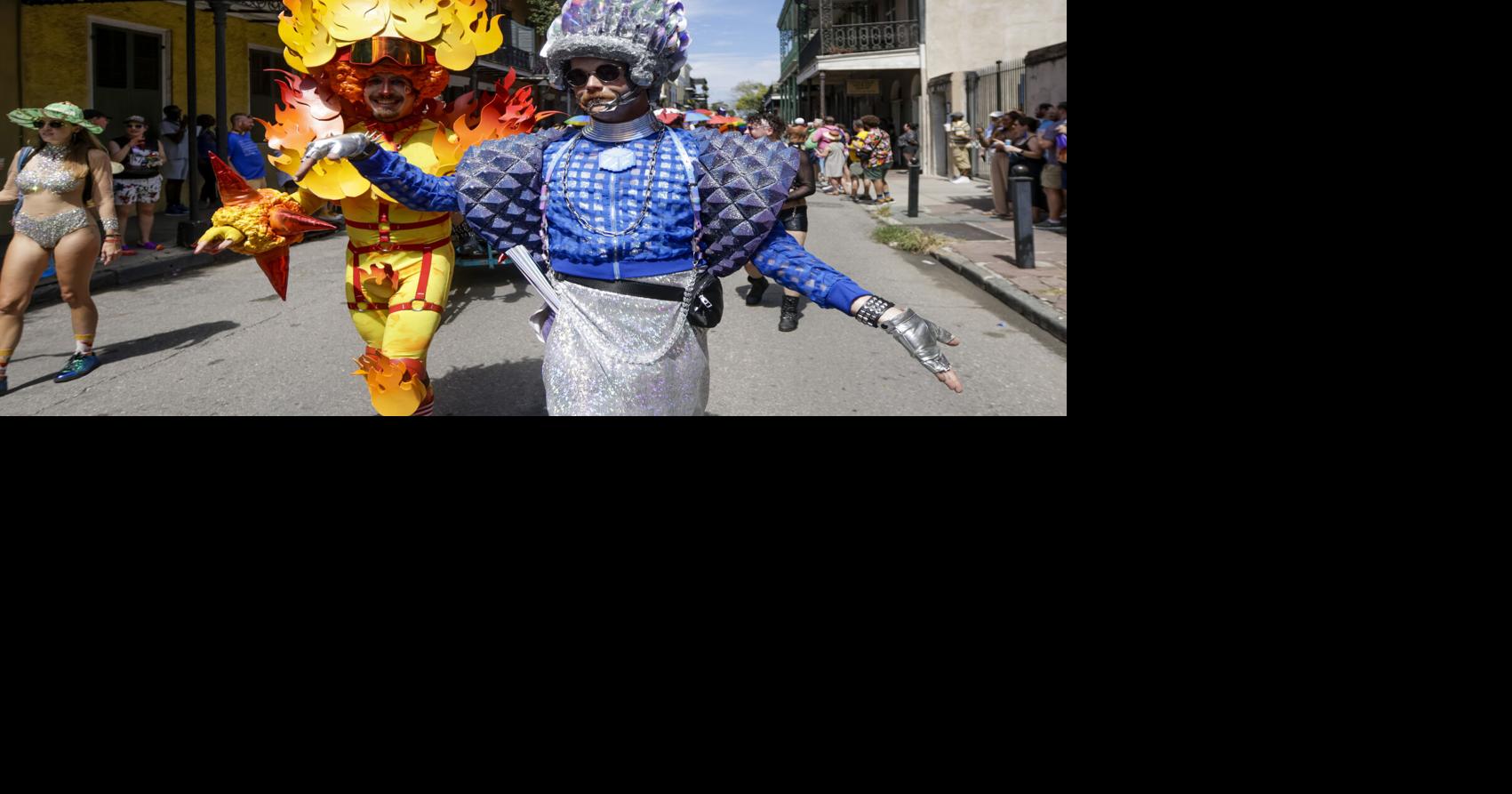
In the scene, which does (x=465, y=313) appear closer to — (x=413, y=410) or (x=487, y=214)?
(x=413, y=410)

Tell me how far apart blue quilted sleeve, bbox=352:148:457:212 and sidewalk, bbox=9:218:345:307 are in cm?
653

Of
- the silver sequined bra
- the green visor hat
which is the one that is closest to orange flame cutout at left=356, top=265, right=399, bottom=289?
the green visor hat

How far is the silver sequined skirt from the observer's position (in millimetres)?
2805

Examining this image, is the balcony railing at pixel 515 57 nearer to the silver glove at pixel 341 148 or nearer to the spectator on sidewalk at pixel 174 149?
the spectator on sidewalk at pixel 174 149

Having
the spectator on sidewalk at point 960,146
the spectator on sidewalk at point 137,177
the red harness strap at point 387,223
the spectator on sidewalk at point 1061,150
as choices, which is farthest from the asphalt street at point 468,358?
the spectator on sidewalk at point 960,146

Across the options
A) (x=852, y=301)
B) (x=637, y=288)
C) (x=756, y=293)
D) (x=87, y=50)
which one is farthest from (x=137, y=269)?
(x=852, y=301)

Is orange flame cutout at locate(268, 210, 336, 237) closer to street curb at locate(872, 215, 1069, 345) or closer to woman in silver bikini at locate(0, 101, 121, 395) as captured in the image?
woman in silver bikini at locate(0, 101, 121, 395)

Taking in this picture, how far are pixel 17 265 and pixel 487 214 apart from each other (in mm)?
4354

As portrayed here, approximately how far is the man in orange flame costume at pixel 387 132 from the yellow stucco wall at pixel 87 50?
10423 millimetres

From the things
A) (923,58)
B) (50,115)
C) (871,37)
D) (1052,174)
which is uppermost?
(871,37)

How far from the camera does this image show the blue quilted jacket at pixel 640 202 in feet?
9.23

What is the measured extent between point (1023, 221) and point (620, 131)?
767 centimetres

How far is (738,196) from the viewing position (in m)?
2.85

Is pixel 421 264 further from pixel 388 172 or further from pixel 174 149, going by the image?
pixel 174 149
